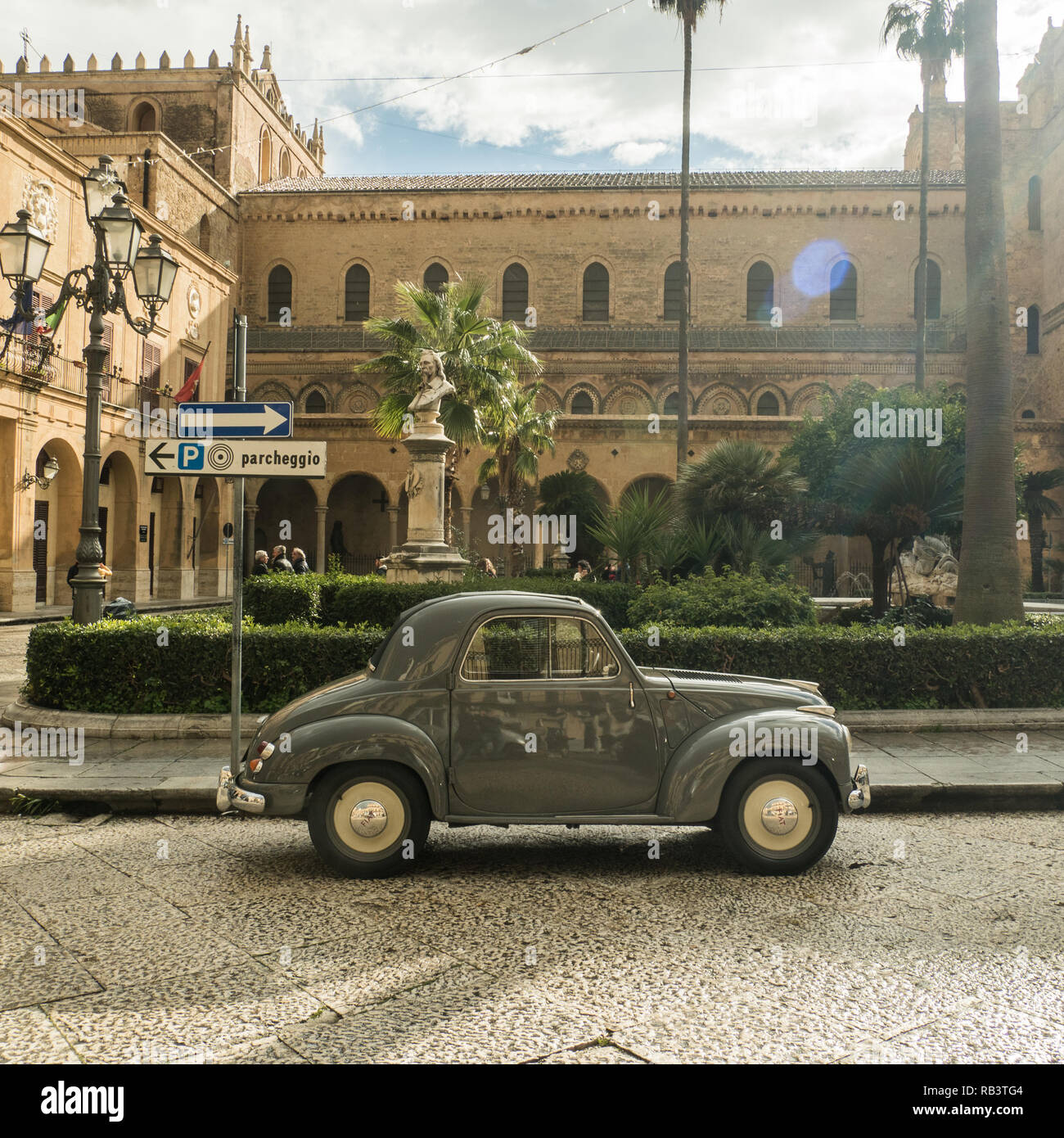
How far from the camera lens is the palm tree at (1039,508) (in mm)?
32219

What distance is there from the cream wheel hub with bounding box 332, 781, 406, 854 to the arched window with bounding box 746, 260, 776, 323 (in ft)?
128

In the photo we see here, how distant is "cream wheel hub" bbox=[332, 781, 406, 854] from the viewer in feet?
15.7

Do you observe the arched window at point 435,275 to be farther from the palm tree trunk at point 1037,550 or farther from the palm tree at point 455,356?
the palm tree trunk at point 1037,550

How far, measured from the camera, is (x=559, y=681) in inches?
193

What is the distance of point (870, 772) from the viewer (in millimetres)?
7070

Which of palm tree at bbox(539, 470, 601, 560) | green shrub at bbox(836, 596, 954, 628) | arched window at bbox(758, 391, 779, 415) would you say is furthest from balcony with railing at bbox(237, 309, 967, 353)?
green shrub at bbox(836, 596, 954, 628)

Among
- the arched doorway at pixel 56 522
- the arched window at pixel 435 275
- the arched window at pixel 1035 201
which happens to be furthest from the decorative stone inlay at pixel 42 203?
the arched window at pixel 1035 201

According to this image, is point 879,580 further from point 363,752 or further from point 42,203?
point 42,203

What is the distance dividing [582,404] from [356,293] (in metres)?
11.6

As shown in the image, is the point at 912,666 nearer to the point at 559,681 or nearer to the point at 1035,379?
the point at 559,681

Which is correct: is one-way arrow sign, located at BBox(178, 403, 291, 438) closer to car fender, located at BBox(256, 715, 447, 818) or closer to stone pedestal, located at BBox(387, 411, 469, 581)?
car fender, located at BBox(256, 715, 447, 818)

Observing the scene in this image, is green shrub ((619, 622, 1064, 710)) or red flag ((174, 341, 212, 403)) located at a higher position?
red flag ((174, 341, 212, 403))

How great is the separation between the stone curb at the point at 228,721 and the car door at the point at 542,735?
4.17 m

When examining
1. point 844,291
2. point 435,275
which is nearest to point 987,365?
point 844,291
